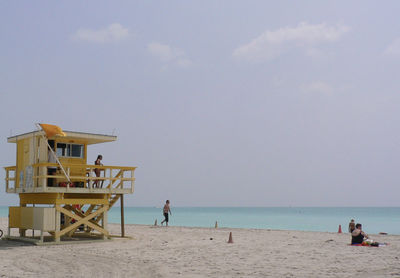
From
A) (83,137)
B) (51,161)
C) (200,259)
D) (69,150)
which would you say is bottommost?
(200,259)

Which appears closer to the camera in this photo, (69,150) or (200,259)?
(200,259)

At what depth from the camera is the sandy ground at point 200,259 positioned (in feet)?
43.2

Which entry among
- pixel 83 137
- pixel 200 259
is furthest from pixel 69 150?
pixel 200 259

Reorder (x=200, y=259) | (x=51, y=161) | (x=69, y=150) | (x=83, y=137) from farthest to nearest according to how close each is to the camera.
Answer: (x=69, y=150) → (x=83, y=137) → (x=51, y=161) → (x=200, y=259)

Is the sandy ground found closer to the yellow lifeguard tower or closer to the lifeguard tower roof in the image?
the yellow lifeguard tower

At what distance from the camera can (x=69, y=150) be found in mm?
22688

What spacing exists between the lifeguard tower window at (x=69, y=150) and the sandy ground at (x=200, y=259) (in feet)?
13.6

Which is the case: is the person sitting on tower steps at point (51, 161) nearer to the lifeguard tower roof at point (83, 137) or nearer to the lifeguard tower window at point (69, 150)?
the lifeguard tower window at point (69, 150)

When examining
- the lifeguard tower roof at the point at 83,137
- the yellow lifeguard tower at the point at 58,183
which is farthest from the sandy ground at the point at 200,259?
the lifeguard tower roof at the point at 83,137

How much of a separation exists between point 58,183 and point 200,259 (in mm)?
8965

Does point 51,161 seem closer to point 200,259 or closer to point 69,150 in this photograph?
point 69,150

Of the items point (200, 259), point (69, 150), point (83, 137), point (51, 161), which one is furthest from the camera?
point (69, 150)

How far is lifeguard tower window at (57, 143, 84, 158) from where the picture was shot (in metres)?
22.4

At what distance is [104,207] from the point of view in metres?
22.1
